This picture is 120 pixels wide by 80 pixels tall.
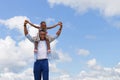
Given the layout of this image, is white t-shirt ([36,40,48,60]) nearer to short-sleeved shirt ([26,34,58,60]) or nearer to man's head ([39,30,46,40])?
short-sleeved shirt ([26,34,58,60])

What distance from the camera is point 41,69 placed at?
8703mm

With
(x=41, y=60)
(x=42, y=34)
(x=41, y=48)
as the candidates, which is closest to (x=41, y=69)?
(x=41, y=60)

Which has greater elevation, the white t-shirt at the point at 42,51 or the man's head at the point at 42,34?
the man's head at the point at 42,34

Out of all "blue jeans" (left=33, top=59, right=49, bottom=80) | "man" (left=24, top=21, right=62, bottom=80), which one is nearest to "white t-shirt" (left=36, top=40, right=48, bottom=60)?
"man" (left=24, top=21, right=62, bottom=80)

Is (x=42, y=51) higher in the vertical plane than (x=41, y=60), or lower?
higher

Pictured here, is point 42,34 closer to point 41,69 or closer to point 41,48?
point 41,48

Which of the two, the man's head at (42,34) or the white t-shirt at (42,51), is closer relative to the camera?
the white t-shirt at (42,51)

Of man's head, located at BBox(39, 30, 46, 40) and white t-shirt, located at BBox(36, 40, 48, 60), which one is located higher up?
man's head, located at BBox(39, 30, 46, 40)

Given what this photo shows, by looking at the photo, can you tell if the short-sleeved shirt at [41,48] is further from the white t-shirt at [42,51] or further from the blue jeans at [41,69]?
the blue jeans at [41,69]

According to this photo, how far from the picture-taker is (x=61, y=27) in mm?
9672

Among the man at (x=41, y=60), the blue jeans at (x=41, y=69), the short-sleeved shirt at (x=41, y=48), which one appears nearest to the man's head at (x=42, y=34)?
the man at (x=41, y=60)

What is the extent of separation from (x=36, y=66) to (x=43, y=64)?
35cm

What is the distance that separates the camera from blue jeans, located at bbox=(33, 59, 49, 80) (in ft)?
28.1

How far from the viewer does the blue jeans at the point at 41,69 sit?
8578 millimetres
